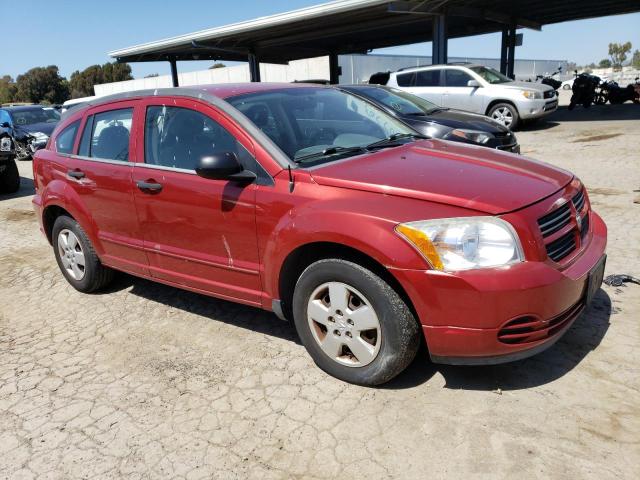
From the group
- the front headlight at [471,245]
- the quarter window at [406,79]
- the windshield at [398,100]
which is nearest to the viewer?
the front headlight at [471,245]

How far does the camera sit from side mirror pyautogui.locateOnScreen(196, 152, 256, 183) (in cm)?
300

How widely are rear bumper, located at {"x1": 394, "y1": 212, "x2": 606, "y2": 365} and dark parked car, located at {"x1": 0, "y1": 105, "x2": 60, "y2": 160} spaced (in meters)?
14.5

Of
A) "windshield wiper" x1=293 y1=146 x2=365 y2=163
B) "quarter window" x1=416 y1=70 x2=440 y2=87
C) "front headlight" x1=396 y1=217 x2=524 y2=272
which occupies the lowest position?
"front headlight" x1=396 y1=217 x2=524 y2=272

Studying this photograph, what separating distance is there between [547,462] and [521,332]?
0.58 m

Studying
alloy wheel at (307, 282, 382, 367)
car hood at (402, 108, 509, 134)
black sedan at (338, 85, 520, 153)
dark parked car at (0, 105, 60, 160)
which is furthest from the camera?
dark parked car at (0, 105, 60, 160)

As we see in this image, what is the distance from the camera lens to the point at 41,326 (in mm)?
4133

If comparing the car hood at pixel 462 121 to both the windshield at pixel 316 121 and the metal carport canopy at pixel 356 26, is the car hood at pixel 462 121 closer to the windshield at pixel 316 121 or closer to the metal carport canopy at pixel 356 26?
the windshield at pixel 316 121

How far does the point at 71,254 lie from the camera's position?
4676mm

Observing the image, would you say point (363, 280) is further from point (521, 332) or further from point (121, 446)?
point (121, 446)

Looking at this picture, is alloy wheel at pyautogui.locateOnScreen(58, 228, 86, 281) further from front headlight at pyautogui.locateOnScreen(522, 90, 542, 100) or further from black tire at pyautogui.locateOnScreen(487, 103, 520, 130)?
front headlight at pyautogui.locateOnScreen(522, 90, 542, 100)

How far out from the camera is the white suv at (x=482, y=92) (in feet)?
43.6

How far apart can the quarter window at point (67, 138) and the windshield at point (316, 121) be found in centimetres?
184

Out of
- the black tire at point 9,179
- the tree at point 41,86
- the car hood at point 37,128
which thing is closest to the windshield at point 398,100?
the black tire at point 9,179

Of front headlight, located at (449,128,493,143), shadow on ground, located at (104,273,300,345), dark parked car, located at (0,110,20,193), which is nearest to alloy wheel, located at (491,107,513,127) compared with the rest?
front headlight, located at (449,128,493,143)
